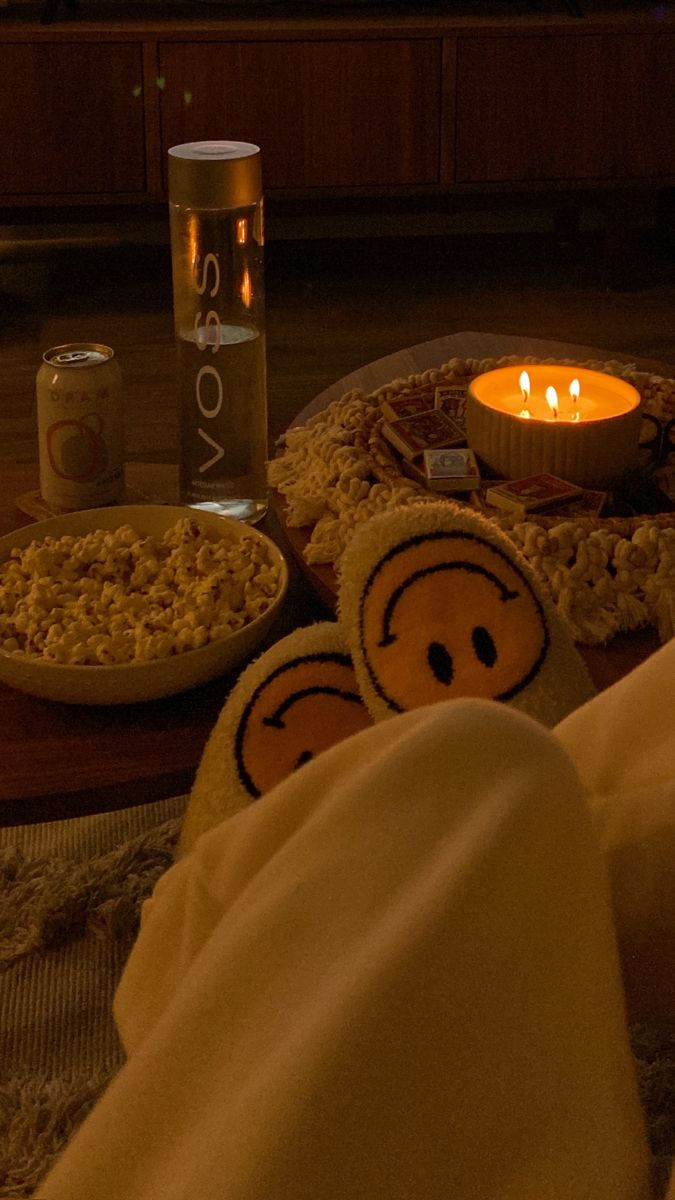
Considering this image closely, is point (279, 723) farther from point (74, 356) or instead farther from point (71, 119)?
point (71, 119)

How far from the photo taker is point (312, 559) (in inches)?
35.9

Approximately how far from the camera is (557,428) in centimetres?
96

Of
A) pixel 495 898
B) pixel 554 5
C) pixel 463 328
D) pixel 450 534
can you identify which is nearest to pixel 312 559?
pixel 450 534

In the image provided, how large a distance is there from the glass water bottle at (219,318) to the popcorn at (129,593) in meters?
0.11

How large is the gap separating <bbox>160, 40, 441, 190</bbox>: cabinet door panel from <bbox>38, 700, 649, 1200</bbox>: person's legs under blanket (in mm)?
2667

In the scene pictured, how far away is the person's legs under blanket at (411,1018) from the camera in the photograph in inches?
13.5

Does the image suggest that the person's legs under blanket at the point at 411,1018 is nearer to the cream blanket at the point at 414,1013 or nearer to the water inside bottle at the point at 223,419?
the cream blanket at the point at 414,1013

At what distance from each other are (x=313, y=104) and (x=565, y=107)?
1.95 feet

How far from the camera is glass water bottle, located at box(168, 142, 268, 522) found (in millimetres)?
929

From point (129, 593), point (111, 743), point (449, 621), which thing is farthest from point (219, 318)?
point (449, 621)

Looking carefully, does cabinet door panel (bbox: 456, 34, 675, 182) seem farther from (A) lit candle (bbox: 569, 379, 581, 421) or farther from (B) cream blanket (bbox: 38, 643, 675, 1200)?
(B) cream blanket (bbox: 38, 643, 675, 1200)

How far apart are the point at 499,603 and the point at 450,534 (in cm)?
4

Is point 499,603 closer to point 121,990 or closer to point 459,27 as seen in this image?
point 121,990

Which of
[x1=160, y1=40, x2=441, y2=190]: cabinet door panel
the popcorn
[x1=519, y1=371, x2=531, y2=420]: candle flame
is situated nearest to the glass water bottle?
the popcorn
